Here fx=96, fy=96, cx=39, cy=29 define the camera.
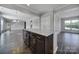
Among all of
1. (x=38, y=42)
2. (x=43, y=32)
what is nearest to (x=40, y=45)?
(x=38, y=42)

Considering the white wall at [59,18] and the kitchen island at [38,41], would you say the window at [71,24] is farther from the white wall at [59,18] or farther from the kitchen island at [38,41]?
the kitchen island at [38,41]

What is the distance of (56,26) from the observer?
2123mm

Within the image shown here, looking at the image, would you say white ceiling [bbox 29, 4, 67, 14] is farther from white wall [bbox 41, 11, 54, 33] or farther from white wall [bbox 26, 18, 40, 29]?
white wall [bbox 26, 18, 40, 29]

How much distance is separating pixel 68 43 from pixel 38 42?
0.65 meters

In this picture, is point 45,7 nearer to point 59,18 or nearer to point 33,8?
point 33,8

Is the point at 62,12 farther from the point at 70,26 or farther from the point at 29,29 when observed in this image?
the point at 29,29

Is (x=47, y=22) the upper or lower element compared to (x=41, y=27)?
upper

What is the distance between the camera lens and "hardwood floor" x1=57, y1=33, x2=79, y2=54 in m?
2.05

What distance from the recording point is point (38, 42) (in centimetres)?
214

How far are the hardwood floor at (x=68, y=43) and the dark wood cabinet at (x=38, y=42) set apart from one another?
0.64ft

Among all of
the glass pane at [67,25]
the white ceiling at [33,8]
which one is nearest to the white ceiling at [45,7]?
the white ceiling at [33,8]

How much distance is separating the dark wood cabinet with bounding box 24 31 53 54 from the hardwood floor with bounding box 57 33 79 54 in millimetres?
196

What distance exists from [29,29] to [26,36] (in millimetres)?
176
